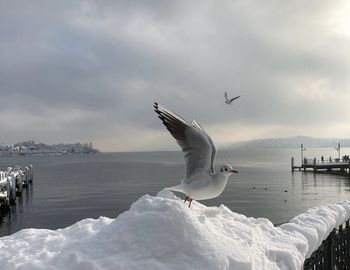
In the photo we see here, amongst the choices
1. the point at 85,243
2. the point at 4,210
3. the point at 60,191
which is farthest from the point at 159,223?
the point at 60,191

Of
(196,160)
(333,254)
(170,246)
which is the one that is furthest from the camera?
(196,160)

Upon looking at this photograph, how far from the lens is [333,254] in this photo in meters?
6.92

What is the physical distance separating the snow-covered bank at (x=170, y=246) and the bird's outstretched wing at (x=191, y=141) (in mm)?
1334

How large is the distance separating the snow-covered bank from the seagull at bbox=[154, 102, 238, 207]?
3.03 ft

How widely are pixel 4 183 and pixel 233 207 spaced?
2450 cm

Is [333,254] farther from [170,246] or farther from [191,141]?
[170,246]

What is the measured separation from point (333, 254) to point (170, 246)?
379 cm

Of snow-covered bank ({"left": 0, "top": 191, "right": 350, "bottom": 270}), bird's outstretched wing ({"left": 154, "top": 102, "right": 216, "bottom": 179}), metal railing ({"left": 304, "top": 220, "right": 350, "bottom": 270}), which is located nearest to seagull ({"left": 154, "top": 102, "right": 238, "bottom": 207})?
bird's outstretched wing ({"left": 154, "top": 102, "right": 216, "bottom": 179})

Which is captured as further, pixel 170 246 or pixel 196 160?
pixel 196 160

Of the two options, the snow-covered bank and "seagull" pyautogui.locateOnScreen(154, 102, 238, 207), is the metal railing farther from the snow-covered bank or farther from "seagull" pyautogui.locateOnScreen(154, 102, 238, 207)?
"seagull" pyautogui.locateOnScreen(154, 102, 238, 207)

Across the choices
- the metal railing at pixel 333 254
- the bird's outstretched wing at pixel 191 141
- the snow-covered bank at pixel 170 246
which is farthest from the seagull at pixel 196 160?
the metal railing at pixel 333 254

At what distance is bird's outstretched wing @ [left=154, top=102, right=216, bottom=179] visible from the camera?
7.11 metres

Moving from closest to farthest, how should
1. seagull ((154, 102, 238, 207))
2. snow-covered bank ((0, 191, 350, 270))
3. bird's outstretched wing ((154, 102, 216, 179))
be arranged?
snow-covered bank ((0, 191, 350, 270)) < seagull ((154, 102, 238, 207)) < bird's outstretched wing ((154, 102, 216, 179))

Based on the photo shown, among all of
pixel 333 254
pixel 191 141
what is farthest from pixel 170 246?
pixel 333 254
